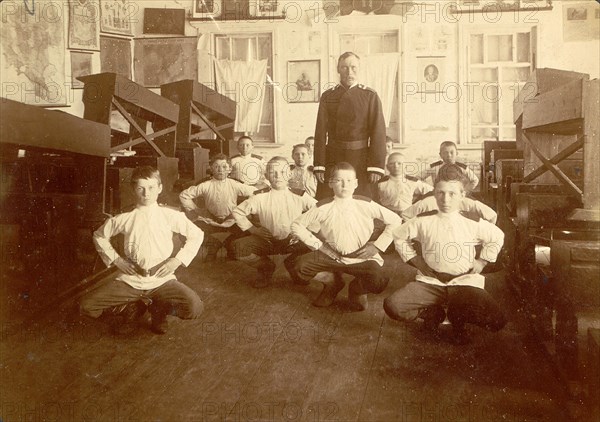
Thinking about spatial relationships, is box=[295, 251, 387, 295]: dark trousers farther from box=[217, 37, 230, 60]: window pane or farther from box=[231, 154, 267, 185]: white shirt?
box=[217, 37, 230, 60]: window pane

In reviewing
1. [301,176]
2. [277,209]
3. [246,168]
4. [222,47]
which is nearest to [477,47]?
[222,47]

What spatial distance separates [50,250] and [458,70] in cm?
722

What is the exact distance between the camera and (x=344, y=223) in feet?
10.4

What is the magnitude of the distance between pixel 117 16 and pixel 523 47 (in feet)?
23.1

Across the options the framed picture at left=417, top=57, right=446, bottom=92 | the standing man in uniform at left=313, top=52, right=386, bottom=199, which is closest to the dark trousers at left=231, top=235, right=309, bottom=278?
the standing man in uniform at left=313, top=52, right=386, bottom=199

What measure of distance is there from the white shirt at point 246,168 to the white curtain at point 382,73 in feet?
11.4

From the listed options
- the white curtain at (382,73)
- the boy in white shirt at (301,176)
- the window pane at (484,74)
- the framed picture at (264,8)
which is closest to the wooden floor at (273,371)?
the boy in white shirt at (301,176)

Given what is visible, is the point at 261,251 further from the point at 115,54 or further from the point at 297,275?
the point at 115,54

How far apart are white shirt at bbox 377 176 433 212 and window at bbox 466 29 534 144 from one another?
393cm

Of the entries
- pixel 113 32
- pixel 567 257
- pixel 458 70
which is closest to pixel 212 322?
pixel 567 257

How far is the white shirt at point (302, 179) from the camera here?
18.1 ft

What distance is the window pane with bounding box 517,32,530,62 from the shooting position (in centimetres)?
833

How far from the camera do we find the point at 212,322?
2.84 metres

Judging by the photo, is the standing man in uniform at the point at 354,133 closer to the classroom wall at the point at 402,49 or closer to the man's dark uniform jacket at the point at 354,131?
the man's dark uniform jacket at the point at 354,131
